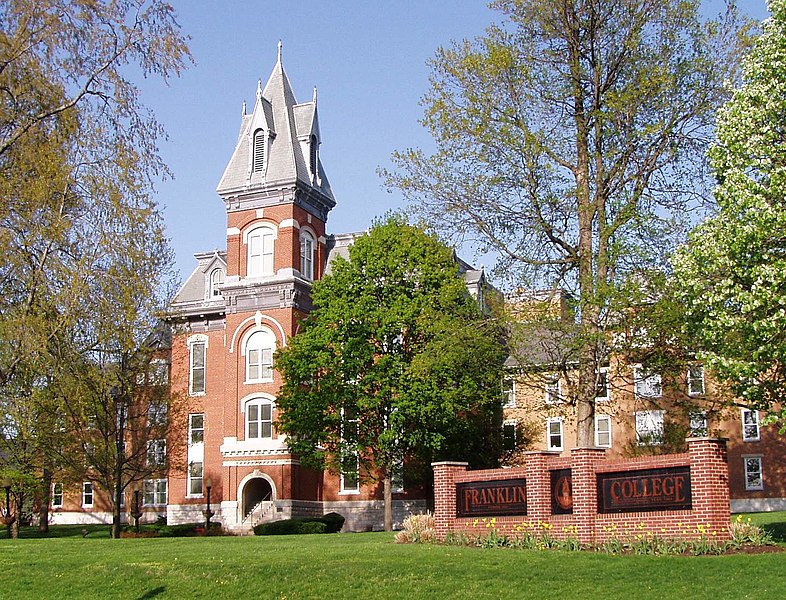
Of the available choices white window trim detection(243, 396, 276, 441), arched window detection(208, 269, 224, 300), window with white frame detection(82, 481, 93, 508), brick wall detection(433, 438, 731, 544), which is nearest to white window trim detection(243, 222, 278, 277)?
arched window detection(208, 269, 224, 300)

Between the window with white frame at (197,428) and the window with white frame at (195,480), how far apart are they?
4.87 feet

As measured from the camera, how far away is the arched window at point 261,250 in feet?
166

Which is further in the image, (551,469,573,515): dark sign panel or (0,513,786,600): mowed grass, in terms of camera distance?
(551,469,573,515): dark sign panel

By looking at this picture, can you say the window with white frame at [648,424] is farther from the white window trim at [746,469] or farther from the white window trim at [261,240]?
the white window trim at [261,240]

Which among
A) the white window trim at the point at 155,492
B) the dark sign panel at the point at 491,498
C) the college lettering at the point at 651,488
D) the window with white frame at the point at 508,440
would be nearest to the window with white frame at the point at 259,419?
the white window trim at the point at 155,492

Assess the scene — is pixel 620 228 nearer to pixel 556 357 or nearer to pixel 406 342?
pixel 556 357

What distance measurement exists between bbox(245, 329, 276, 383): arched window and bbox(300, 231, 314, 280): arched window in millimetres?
3827

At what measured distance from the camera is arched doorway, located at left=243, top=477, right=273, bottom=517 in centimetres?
4959

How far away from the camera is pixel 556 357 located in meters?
27.8

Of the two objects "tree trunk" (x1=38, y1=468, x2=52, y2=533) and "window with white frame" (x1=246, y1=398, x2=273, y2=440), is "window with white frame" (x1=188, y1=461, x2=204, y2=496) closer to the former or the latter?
"window with white frame" (x1=246, y1=398, x2=273, y2=440)

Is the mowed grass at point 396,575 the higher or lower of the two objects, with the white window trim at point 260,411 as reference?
lower

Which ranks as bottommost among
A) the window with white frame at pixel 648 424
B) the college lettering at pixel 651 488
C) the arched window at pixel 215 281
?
the college lettering at pixel 651 488

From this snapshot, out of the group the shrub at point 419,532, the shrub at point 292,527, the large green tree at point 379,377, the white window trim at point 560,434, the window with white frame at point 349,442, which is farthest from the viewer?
the white window trim at point 560,434

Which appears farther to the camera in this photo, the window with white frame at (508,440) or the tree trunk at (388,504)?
the window with white frame at (508,440)
